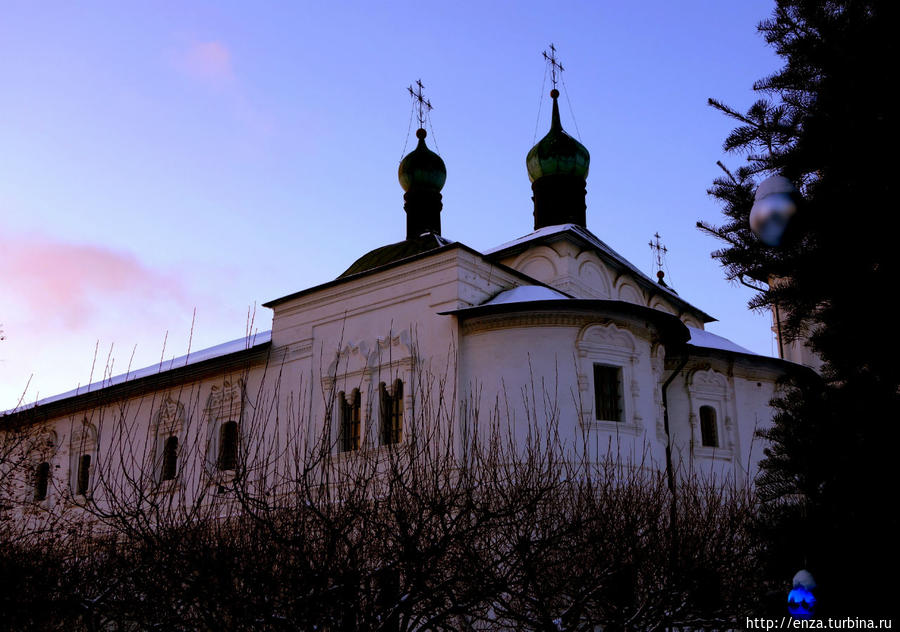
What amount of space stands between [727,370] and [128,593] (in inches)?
483

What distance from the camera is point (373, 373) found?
15141mm

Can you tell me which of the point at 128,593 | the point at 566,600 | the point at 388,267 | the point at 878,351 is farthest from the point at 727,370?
the point at 878,351

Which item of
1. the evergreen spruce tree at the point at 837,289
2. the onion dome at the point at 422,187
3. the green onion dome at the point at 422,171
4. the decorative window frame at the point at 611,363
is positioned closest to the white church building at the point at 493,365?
the decorative window frame at the point at 611,363

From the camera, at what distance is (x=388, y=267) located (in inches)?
615

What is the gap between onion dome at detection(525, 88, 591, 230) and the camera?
2036cm

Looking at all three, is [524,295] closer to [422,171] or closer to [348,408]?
[348,408]

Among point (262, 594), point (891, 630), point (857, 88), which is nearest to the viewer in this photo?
point (891, 630)

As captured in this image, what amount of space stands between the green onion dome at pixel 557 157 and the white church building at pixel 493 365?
1.4 inches

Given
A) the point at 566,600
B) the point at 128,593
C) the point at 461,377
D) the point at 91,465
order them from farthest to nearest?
the point at 91,465
the point at 461,377
the point at 566,600
the point at 128,593

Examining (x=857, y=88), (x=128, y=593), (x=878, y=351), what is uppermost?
(x=857, y=88)

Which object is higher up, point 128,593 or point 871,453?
point 871,453

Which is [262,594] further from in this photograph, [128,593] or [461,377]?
[461,377]

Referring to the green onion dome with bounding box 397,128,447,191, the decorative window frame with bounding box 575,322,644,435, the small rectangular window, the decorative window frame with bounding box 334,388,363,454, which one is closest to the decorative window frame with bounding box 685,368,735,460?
the decorative window frame with bounding box 575,322,644,435

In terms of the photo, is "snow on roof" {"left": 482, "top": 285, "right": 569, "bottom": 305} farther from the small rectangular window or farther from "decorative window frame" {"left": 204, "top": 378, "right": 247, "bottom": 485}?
"decorative window frame" {"left": 204, "top": 378, "right": 247, "bottom": 485}
